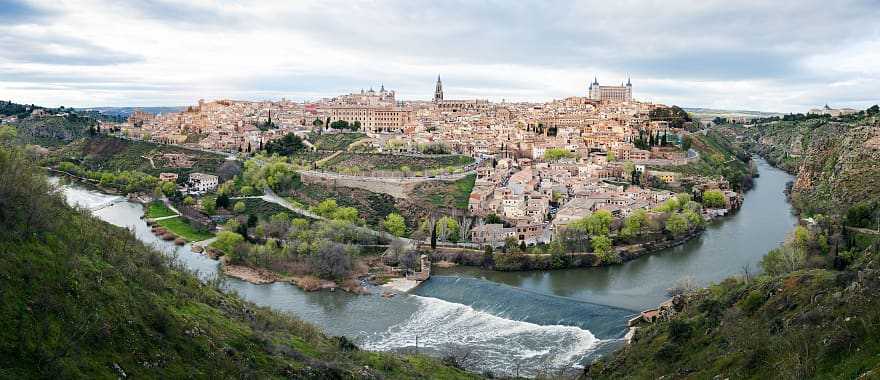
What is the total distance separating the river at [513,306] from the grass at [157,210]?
5008 mm

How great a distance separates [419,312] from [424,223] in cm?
931

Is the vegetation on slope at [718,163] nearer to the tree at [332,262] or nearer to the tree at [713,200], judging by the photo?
the tree at [713,200]

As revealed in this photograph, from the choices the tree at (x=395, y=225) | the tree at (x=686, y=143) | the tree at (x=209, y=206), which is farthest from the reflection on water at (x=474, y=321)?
the tree at (x=686, y=143)

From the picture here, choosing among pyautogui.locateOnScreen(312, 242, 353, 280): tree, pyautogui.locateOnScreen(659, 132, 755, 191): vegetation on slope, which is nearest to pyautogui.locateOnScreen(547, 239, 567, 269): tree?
pyautogui.locateOnScreen(312, 242, 353, 280): tree

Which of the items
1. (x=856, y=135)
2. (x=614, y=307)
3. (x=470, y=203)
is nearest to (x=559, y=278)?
(x=614, y=307)

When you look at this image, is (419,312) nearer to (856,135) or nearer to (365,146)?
(365,146)

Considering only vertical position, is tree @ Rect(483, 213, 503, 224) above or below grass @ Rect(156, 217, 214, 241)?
above

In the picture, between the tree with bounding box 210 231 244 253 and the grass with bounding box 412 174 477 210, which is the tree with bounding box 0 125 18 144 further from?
the grass with bounding box 412 174 477 210

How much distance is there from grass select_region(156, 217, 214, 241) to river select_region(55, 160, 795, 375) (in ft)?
4.17

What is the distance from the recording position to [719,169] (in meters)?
43.9

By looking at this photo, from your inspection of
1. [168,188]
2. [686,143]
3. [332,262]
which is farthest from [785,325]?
[686,143]

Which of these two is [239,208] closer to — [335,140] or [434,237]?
[434,237]

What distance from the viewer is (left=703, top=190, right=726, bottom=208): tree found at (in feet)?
115

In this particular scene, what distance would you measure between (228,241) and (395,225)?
673 centimetres
